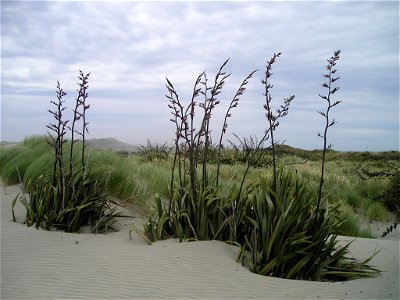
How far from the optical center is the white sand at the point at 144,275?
332 centimetres

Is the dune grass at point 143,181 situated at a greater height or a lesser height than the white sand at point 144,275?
greater

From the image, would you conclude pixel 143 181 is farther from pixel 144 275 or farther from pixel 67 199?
pixel 144 275

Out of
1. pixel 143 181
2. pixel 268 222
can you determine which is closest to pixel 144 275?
pixel 268 222

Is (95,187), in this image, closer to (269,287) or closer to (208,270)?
(208,270)

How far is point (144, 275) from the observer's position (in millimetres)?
3600

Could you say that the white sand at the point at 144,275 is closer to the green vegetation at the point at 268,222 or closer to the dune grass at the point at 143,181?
the green vegetation at the point at 268,222

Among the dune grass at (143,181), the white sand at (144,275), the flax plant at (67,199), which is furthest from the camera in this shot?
the dune grass at (143,181)

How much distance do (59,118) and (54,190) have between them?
3.39 feet

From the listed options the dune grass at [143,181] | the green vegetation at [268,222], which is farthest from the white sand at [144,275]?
the dune grass at [143,181]

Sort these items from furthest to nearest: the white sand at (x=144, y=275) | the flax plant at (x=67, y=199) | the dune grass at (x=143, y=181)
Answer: the dune grass at (x=143, y=181) → the flax plant at (x=67, y=199) → the white sand at (x=144, y=275)

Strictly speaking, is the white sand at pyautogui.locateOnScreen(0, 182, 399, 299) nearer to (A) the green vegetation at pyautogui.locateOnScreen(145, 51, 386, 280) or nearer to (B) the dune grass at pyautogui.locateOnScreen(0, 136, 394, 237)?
(A) the green vegetation at pyautogui.locateOnScreen(145, 51, 386, 280)

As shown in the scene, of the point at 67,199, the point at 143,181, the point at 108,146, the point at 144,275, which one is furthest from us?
the point at 108,146

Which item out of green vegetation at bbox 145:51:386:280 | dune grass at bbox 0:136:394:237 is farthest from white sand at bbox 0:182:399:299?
dune grass at bbox 0:136:394:237

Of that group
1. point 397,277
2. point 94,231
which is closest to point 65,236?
point 94,231
